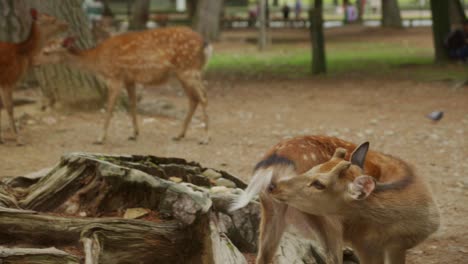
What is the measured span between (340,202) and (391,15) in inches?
1268

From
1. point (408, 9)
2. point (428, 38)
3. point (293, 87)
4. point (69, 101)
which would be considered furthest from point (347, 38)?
point (408, 9)

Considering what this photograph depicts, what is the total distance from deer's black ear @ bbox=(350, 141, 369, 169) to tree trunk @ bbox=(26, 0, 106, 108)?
7600 mm

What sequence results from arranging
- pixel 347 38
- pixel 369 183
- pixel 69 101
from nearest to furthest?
pixel 369 183 < pixel 69 101 < pixel 347 38

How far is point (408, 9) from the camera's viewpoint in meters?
53.9

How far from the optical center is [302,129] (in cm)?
1159

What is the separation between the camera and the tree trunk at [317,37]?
18031 millimetres

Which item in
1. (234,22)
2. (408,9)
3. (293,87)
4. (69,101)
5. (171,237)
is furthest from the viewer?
(408,9)

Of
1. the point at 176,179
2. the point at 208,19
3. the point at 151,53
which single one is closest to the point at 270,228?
the point at 176,179

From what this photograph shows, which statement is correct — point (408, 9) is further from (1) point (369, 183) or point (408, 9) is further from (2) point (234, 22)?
(1) point (369, 183)

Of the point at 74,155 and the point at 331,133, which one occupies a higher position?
the point at 74,155

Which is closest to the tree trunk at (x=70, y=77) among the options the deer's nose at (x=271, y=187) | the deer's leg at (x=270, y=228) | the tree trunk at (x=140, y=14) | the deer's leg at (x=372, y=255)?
A: the deer's leg at (x=270, y=228)

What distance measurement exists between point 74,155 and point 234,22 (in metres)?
34.5

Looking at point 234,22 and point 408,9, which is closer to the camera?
point 234,22

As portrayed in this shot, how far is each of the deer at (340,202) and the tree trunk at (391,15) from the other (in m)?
31.4
